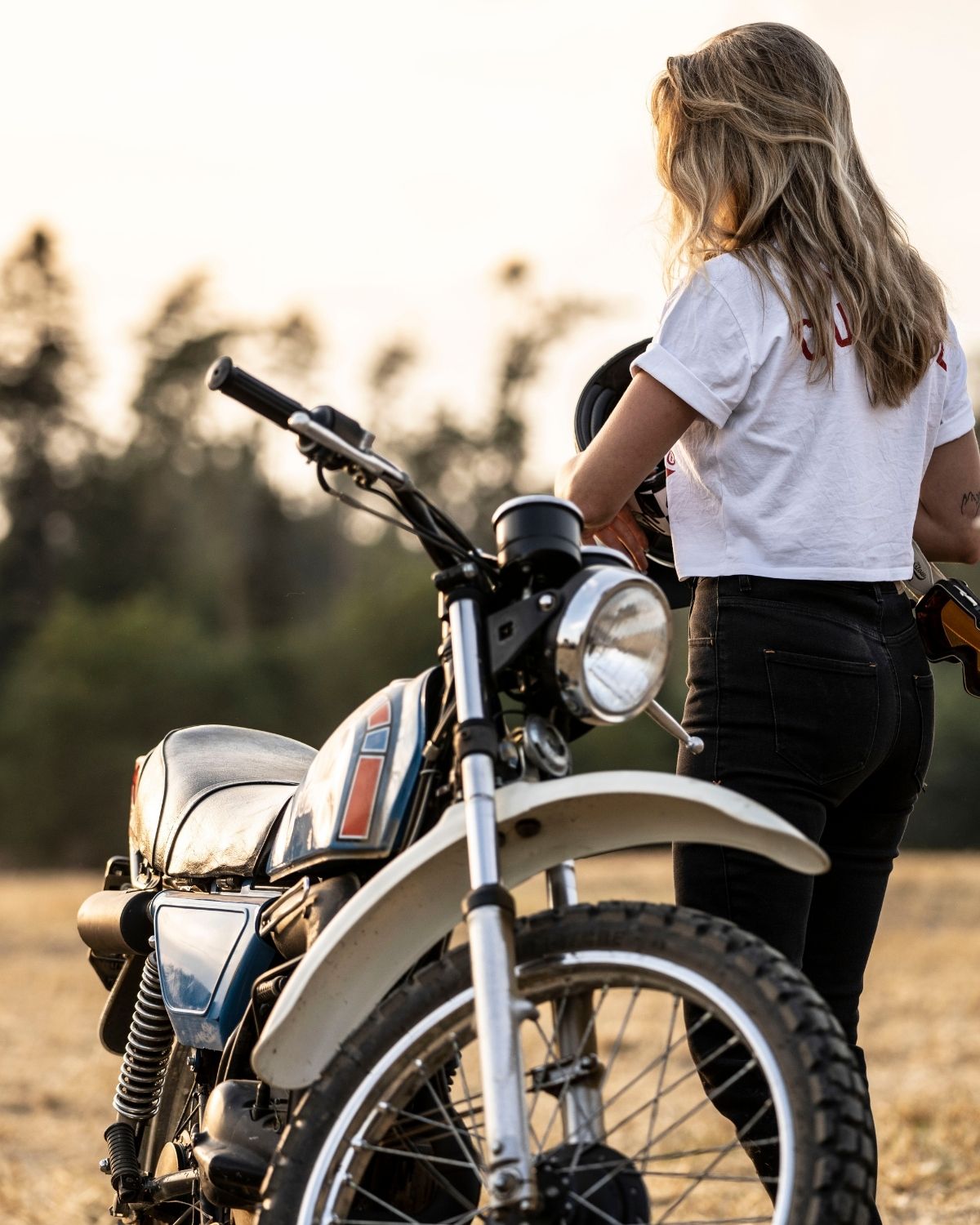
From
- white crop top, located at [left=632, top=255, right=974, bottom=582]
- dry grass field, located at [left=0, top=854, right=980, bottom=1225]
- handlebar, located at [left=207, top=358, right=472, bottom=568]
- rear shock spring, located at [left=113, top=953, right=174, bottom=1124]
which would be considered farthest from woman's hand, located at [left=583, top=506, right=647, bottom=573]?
dry grass field, located at [left=0, top=854, right=980, bottom=1225]

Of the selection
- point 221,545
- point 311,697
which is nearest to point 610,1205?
point 311,697

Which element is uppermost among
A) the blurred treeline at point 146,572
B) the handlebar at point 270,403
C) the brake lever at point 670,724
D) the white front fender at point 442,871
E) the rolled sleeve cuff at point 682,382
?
the blurred treeline at point 146,572

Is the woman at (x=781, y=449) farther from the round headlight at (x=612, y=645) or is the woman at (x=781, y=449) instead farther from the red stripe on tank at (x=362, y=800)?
the red stripe on tank at (x=362, y=800)

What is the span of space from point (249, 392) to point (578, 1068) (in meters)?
0.99

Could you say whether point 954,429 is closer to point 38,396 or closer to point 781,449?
point 781,449

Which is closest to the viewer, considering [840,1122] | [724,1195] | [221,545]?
[840,1122]

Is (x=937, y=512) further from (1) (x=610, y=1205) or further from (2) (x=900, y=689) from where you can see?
(1) (x=610, y=1205)

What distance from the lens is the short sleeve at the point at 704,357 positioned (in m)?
2.40

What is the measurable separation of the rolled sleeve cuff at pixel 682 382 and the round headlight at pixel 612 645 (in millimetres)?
398

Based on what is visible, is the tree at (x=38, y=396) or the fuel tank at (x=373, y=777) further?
the tree at (x=38, y=396)

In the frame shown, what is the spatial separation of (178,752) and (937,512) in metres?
1.57

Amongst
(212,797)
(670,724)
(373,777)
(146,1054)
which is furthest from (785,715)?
(146,1054)

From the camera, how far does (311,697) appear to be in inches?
1924

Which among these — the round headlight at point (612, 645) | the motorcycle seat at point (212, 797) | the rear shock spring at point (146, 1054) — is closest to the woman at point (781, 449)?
the round headlight at point (612, 645)
